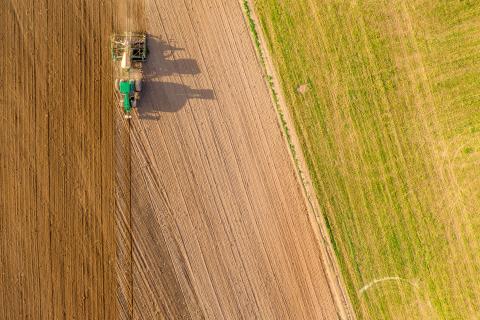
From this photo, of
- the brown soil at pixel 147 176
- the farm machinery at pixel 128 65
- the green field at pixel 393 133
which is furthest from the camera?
the green field at pixel 393 133

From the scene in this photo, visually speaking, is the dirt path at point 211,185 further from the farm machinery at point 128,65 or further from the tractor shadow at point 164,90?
the farm machinery at point 128,65

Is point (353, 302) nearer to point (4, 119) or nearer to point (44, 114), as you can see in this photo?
point (44, 114)

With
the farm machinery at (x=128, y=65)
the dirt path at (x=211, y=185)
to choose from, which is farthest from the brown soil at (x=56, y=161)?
the dirt path at (x=211, y=185)

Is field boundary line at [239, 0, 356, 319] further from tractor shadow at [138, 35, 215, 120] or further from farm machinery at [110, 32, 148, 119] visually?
farm machinery at [110, 32, 148, 119]

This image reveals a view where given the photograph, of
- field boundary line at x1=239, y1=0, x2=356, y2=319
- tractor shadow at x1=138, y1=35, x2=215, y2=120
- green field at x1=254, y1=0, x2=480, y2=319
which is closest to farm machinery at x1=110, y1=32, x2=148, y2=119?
tractor shadow at x1=138, y1=35, x2=215, y2=120

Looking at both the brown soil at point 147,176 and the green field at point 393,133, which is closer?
the brown soil at point 147,176

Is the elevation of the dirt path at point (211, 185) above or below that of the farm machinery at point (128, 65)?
below

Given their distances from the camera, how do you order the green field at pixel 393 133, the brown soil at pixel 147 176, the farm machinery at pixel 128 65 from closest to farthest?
the farm machinery at pixel 128 65 < the brown soil at pixel 147 176 < the green field at pixel 393 133

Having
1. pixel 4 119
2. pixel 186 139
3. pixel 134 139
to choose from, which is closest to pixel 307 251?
pixel 186 139
